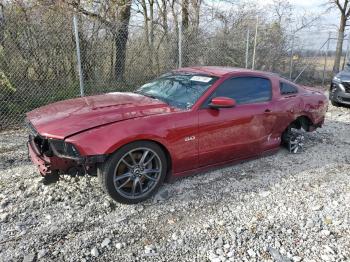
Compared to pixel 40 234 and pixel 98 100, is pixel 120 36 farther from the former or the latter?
pixel 40 234

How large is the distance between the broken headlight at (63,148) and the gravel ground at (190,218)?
678 millimetres

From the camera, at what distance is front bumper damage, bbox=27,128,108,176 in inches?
118

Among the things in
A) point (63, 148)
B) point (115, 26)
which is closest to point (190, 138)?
point (63, 148)

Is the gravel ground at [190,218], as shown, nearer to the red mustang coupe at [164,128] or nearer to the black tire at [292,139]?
the red mustang coupe at [164,128]

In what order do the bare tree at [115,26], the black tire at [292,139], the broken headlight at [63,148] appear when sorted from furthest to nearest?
the bare tree at [115,26]
the black tire at [292,139]
the broken headlight at [63,148]

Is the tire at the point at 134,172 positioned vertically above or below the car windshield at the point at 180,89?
below

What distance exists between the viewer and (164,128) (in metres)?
3.39

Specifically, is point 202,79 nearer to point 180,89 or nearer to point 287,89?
point 180,89

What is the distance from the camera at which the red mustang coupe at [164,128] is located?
3.08 m

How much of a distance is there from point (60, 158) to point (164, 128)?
3.72 ft

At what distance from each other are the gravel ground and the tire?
0.15 metres

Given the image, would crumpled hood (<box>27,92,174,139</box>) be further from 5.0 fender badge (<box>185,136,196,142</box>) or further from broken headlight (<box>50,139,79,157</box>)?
5.0 fender badge (<box>185,136,196,142</box>)

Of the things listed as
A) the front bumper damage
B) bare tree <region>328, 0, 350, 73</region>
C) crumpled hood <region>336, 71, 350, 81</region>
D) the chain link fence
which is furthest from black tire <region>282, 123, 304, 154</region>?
bare tree <region>328, 0, 350, 73</region>

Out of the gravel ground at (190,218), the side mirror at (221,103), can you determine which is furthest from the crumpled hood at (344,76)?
the side mirror at (221,103)
